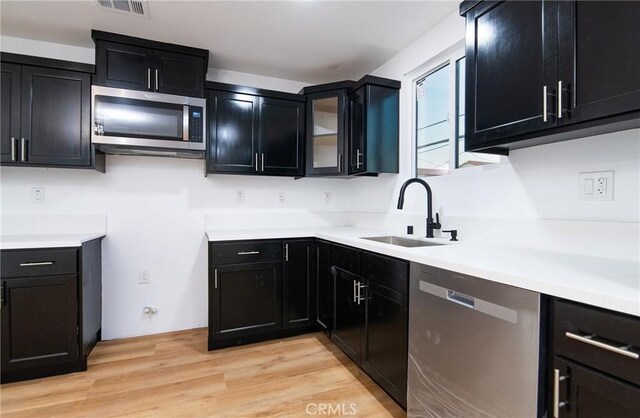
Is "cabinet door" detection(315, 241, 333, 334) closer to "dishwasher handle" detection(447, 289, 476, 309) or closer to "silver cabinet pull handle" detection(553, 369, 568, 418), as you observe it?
"dishwasher handle" detection(447, 289, 476, 309)

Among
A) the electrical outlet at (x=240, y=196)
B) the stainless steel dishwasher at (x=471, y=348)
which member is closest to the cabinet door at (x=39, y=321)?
the electrical outlet at (x=240, y=196)

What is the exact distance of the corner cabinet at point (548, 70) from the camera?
1004 mm

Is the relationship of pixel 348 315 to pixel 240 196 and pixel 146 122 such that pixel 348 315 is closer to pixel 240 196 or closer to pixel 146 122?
pixel 240 196

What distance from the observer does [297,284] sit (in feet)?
8.63

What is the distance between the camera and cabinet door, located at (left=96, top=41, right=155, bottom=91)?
227cm

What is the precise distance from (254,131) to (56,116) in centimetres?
140

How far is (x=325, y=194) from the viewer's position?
3.33m

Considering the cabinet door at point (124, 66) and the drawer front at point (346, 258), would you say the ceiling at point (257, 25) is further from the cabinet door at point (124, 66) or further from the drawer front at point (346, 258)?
the drawer front at point (346, 258)

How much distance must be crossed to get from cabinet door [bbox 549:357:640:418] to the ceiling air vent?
Answer: 9.07 ft

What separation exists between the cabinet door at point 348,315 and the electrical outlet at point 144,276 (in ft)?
5.36

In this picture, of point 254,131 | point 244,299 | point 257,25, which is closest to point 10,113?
point 254,131

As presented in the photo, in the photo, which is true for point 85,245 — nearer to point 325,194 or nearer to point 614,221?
point 325,194

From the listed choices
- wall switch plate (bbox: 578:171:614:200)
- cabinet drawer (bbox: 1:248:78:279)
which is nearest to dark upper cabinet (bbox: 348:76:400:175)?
wall switch plate (bbox: 578:171:614:200)

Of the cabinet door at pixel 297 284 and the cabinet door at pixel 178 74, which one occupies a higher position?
the cabinet door at pixel 178 74
